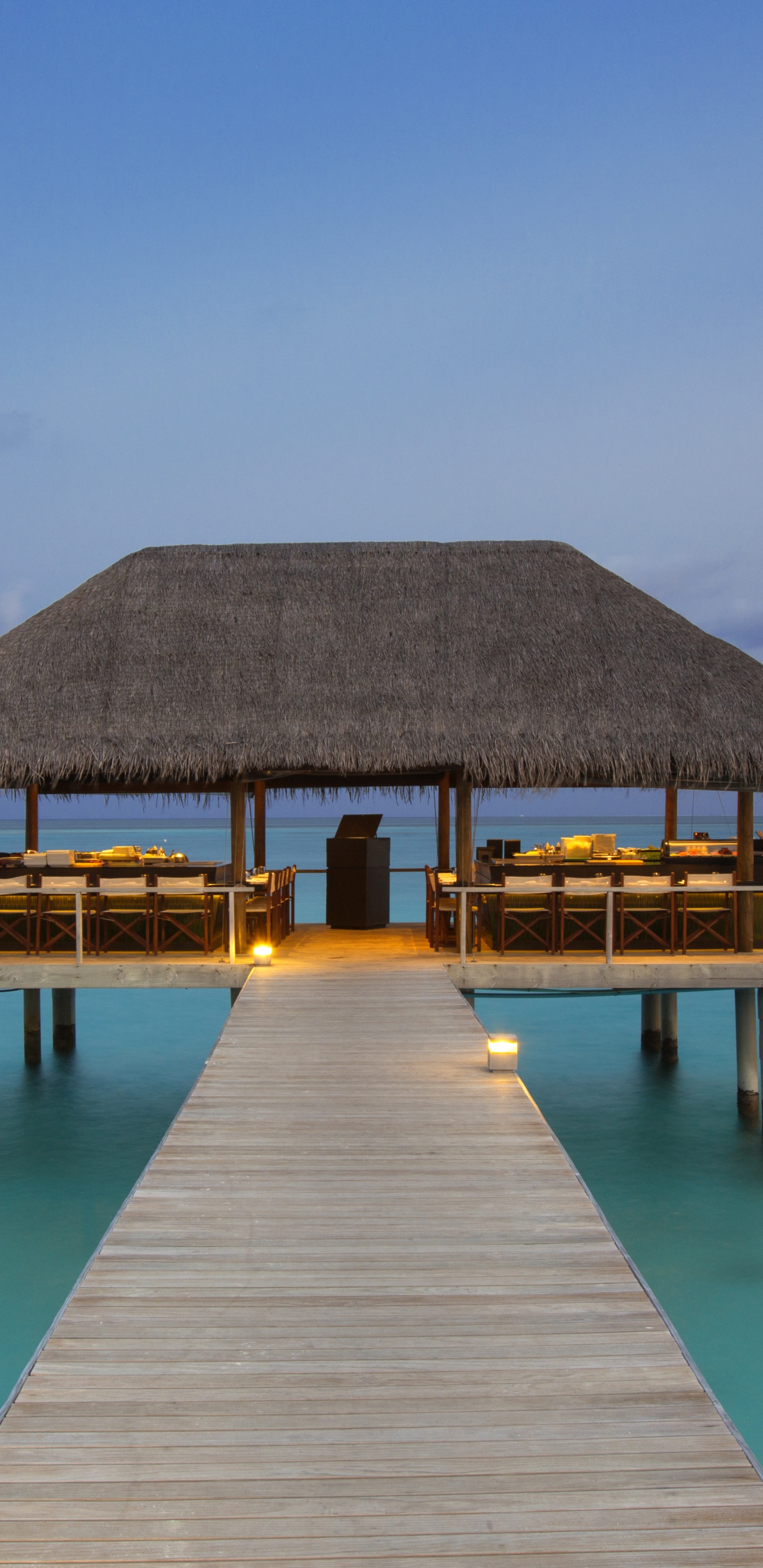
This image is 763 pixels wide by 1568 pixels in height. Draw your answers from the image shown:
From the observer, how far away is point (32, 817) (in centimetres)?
1127

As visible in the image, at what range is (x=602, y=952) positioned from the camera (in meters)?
8.69

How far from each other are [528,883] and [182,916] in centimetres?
280

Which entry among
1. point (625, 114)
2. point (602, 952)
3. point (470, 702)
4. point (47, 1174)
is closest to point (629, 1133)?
point (602, 952)

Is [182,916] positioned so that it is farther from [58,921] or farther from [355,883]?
[355,883]

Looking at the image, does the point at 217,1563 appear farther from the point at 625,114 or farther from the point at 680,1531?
the point at 625,114

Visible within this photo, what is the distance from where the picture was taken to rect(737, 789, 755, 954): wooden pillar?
28.5 feet

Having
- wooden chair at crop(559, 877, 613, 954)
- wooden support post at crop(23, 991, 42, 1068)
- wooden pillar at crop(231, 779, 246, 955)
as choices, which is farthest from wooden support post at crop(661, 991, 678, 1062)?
wooden support post at crop(23, 991, 42, 1068)

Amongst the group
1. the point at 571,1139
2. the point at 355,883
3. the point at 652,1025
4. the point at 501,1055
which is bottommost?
the point at 571,1139

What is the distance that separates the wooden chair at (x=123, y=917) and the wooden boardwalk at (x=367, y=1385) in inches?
175

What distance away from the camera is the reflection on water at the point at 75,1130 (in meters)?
6.84

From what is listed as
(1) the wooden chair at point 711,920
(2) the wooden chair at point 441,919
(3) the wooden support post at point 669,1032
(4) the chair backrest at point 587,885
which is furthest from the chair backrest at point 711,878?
(3) the wooden support post at point 669,1032

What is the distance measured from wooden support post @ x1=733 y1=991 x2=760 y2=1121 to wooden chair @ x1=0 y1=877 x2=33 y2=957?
6.10 meters

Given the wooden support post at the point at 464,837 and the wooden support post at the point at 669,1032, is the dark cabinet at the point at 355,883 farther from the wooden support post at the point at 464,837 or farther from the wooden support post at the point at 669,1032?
the wooden support post at the point at 669,1032

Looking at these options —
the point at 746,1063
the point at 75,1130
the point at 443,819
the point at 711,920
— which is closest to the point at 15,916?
the point at 75,1130
